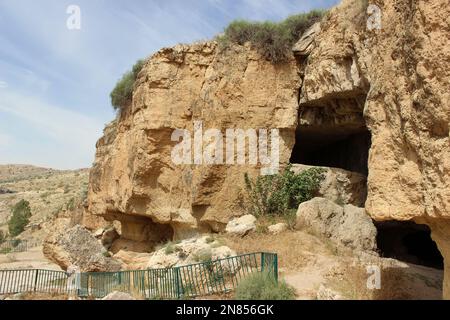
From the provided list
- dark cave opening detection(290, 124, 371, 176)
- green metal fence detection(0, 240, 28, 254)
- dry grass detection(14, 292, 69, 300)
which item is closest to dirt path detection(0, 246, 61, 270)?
green metal fence detection(0, 240, 28, 254)

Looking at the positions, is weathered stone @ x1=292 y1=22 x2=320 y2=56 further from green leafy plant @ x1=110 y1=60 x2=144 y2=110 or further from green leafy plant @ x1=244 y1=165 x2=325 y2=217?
green leafy plant @ x1=110 y1=60 x2=144 y2=110

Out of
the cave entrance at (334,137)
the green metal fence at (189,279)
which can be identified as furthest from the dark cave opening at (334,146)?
the green metal fence at (189,279)

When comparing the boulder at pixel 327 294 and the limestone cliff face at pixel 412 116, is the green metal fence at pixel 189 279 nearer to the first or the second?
the boulder at pixel 327 294

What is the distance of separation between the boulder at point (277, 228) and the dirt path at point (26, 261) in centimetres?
1105

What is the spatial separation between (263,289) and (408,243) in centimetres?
1021

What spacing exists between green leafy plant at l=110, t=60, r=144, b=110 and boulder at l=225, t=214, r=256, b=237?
8.05 metres

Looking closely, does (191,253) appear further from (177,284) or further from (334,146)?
(334,146)

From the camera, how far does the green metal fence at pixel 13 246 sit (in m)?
27.0

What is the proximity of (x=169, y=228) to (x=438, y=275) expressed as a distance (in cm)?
1009

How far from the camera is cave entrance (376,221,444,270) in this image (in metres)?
12.8

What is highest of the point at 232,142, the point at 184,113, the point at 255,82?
the point at 255,82

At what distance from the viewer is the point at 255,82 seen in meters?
13.0
